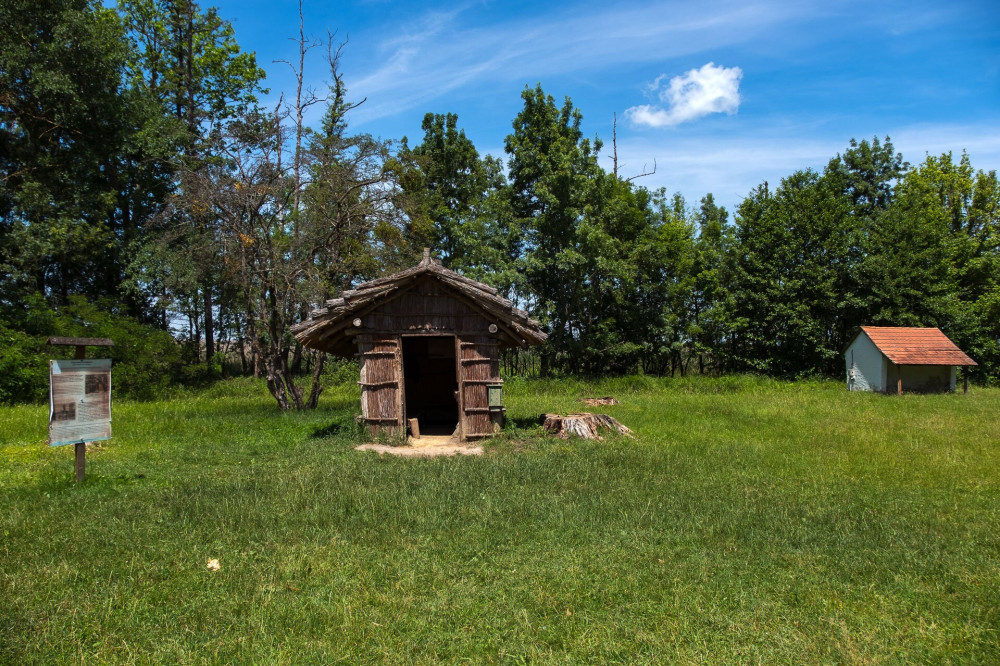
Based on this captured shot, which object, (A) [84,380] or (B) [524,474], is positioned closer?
(A) [84,380]

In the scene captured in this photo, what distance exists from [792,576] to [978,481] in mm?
5504

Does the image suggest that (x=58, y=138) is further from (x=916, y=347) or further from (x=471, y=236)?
(x=916, y=347)

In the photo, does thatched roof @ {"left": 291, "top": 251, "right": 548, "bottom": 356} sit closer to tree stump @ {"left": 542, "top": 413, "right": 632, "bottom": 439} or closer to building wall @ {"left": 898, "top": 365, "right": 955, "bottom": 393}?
tree stump @ {"left": 542, "top": 413, "right": 632, "bottom": 439}

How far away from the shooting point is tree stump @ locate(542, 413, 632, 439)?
42.1 feet

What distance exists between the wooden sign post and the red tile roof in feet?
78.8

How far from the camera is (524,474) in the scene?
9.45m

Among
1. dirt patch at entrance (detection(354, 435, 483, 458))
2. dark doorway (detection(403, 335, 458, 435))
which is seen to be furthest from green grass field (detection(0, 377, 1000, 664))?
dark doorway (detection(403, 335, 458, 435))

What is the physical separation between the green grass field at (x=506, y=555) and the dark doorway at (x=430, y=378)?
21.5ft

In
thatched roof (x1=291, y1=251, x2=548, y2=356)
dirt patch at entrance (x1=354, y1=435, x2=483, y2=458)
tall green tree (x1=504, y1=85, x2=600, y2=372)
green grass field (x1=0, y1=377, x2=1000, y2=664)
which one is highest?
tall green tree (x1=504, y1=85, x2=600, y2=372)

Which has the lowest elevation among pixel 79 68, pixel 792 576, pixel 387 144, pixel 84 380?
pixel 792 576

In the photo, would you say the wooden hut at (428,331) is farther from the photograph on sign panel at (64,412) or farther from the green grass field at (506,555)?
the photograph on sign panel at (64,412)

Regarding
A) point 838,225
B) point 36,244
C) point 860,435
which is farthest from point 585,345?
point 36,244

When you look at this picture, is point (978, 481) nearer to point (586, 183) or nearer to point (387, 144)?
point (387, 144)

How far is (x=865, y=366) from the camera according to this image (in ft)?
81.4
